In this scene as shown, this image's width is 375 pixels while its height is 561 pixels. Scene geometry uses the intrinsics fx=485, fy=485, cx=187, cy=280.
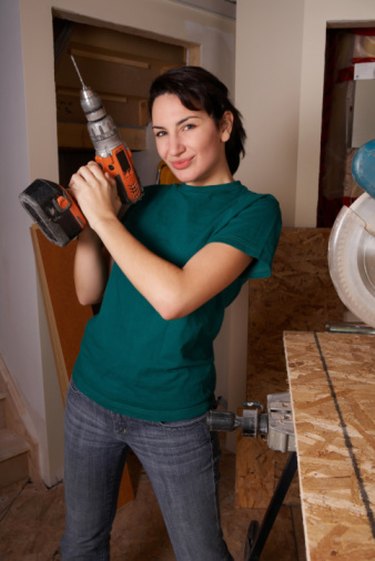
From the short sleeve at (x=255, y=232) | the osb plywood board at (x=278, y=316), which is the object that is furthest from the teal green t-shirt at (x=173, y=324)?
the osb plywood board at (x=278, y=316)

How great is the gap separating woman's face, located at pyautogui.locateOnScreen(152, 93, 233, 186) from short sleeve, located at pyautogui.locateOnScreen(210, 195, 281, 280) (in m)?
0.13

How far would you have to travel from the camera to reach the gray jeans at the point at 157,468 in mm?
1018

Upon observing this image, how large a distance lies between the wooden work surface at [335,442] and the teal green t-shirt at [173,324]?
0.21m

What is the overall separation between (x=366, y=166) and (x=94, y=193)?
0.52 m

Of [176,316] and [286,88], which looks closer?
[176,316]

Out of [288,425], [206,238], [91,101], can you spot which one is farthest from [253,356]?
[91,101]

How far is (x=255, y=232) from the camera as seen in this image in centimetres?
93

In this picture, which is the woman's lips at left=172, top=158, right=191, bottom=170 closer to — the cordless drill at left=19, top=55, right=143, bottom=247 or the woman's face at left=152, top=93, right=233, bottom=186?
the woman's face at left=152, top=93, right=233, bottom=186

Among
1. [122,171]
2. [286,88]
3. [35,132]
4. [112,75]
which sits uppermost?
[112,75]

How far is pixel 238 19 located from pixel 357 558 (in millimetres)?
2042

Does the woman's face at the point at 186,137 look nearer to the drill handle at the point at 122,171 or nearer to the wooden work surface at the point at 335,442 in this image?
the drill handle at the point at 122,171

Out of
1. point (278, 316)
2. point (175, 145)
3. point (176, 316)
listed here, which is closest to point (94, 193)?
point (175, 145)

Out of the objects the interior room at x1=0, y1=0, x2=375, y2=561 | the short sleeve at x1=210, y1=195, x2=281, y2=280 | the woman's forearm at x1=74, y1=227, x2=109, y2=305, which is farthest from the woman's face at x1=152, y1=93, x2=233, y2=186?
the interior room at x1=0, y1=0, x2=375, y2=561

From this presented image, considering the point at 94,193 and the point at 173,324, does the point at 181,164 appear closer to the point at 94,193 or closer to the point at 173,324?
the point at 94,193
